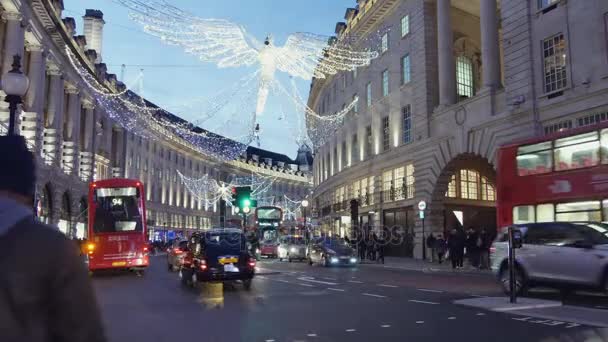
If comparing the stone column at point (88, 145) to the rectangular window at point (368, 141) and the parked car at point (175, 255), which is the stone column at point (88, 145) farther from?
the parked car at point (175, 255)

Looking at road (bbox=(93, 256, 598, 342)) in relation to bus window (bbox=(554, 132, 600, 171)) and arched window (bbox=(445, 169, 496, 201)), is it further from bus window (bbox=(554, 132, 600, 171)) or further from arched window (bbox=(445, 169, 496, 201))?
arched window (bbox=(445, 169, 496, 201))

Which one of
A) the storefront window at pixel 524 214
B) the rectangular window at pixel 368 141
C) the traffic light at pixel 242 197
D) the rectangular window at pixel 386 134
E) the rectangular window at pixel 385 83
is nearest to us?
the storefront window at pixel 524 214

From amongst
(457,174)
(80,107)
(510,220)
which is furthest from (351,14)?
(510,220)

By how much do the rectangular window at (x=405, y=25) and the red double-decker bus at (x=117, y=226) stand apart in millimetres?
23187

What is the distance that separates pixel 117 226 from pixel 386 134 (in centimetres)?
2370

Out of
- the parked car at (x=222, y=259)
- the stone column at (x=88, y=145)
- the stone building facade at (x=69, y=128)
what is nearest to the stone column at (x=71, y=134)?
the stone building facade at (x=69, y=128)

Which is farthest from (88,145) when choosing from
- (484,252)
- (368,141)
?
(484,252)

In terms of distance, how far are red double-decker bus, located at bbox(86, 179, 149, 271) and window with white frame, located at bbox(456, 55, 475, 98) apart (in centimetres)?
2335

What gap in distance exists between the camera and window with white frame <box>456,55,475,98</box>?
38656mm

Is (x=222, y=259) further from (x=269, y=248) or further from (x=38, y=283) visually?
(x=269, y=248)

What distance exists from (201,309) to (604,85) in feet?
64.0

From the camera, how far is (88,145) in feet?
193

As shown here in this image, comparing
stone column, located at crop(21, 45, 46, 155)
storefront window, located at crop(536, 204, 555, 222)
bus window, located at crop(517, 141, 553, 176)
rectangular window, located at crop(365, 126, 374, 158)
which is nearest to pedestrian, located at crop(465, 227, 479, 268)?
bus window, located at crop(517, 141, 553, 176)

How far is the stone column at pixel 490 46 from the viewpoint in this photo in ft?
102
